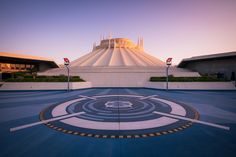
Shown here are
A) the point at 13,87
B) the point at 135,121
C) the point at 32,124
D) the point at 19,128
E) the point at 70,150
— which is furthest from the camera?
the point at 13,87

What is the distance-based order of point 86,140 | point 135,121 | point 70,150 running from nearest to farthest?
point 70,150
point 86,140
point 135,121

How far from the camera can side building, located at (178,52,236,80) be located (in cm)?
2113

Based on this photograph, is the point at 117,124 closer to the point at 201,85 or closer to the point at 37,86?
the point at 37,86

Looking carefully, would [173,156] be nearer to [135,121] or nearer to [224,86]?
[135,121]

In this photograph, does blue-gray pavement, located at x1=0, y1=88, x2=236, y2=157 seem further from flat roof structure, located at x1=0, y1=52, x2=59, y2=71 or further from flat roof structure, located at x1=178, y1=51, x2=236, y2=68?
flat roof structure, located at x1=178, y1=51, x2=236, y2=68

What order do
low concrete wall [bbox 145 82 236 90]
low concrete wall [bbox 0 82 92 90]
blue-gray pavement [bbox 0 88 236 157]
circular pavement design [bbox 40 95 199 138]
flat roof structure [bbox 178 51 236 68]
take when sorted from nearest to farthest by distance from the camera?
1. blue-gray pavement [bbox 0 88 236 157]
2. circular pavement design [bbox 40 95 199 138]
3. low concrete wall [bbox 0 82 92 90]
4. low concrete wall [bbox 145 82 236 90]
5. flat roof structure [bbox 178 51 236 68]

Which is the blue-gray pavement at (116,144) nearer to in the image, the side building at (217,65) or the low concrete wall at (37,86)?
the low concrete wall at (37,86)

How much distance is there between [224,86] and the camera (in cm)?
1895

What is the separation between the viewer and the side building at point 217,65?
21128 millimetres

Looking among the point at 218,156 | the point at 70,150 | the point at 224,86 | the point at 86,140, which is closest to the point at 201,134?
the point at 218,156

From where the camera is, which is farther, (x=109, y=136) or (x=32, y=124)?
(x=32, y=124)

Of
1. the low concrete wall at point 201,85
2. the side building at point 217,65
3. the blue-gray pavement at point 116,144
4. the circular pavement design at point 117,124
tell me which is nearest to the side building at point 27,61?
the circular pavement design at point 117,124

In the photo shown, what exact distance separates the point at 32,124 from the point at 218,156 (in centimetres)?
807

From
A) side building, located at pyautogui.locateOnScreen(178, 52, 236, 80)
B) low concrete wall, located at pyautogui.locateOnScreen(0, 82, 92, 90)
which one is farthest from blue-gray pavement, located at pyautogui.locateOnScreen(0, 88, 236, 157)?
side building, located at pyautogui.locateOnScreen(178, 52, 236, 80)
